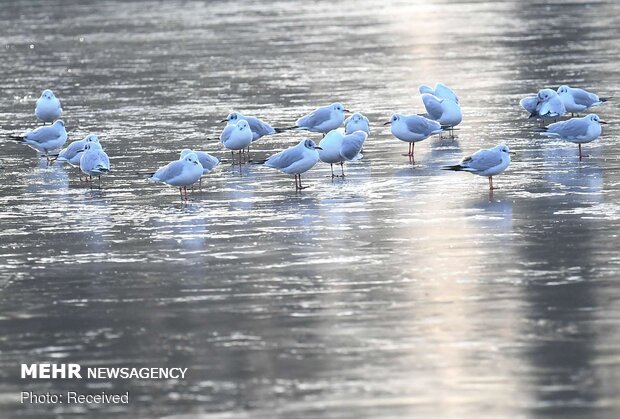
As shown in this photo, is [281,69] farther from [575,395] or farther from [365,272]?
[575,395]

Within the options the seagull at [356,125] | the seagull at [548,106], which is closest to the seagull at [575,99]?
the seagull at [548,106]

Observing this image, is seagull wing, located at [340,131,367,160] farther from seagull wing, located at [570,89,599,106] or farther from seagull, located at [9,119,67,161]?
seagull wing, located at [570,89,599,106]

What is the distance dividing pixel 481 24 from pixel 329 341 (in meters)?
32.6

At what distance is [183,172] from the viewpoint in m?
16.7

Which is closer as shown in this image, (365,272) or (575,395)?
(575,395)

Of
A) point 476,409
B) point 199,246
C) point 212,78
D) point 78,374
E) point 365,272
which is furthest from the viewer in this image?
point 212,78

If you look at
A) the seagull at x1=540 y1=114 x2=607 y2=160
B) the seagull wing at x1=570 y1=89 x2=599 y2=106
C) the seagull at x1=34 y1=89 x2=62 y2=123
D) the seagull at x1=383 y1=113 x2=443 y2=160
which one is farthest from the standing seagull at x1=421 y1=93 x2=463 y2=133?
the seagull at x1=34 y1=89 x2=62 y2=123

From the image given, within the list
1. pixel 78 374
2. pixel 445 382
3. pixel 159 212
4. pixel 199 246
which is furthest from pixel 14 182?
pixel 445 382

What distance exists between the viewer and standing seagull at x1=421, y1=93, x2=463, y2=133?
20875 millimetres

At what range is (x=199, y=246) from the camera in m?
14.4

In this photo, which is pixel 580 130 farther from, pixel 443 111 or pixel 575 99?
pixel 575 99

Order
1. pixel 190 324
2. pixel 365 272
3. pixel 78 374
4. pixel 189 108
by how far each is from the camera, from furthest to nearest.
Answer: pixel 189 108 → pixel 365 272 → pixel 190 324 → pixel 78 374

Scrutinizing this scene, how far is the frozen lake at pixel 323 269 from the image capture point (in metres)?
9.87

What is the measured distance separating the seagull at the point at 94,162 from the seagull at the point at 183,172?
103cm
